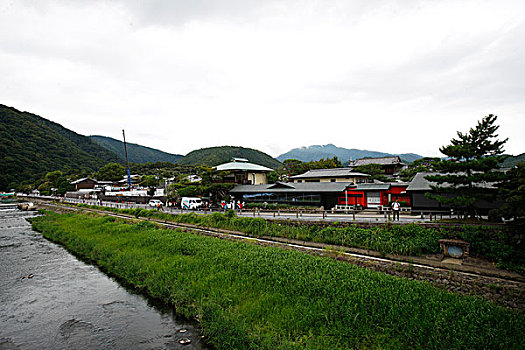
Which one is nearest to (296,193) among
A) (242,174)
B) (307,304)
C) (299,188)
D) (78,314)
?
(299,188)

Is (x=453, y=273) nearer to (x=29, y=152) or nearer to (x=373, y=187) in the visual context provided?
(x=373, y=187)

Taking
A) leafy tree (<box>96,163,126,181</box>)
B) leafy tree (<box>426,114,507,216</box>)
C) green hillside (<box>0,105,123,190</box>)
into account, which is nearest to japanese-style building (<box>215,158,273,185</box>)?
leafy tree (<box>426,114,507,216</box>)

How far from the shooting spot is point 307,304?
8719 millimetres

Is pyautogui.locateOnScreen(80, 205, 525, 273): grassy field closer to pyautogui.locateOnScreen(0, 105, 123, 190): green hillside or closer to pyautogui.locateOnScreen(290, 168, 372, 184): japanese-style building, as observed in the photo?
pyautogui.locateOnScreen(290, 168, 372, 184): japanese-style building

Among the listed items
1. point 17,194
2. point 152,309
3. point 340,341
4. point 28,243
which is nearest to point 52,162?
point 17,194

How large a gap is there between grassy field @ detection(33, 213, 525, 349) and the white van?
14416mm

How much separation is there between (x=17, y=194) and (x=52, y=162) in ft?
97.4

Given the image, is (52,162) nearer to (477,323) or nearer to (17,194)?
(17,194)

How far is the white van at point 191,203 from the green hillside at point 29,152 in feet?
271

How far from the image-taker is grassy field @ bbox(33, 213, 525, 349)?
6.96m

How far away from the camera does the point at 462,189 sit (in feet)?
46.7

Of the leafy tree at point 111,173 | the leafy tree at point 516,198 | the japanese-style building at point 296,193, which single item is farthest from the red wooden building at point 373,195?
the leafy tree at point 111,173

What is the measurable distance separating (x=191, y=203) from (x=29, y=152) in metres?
106

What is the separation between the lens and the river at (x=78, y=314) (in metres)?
8.21
